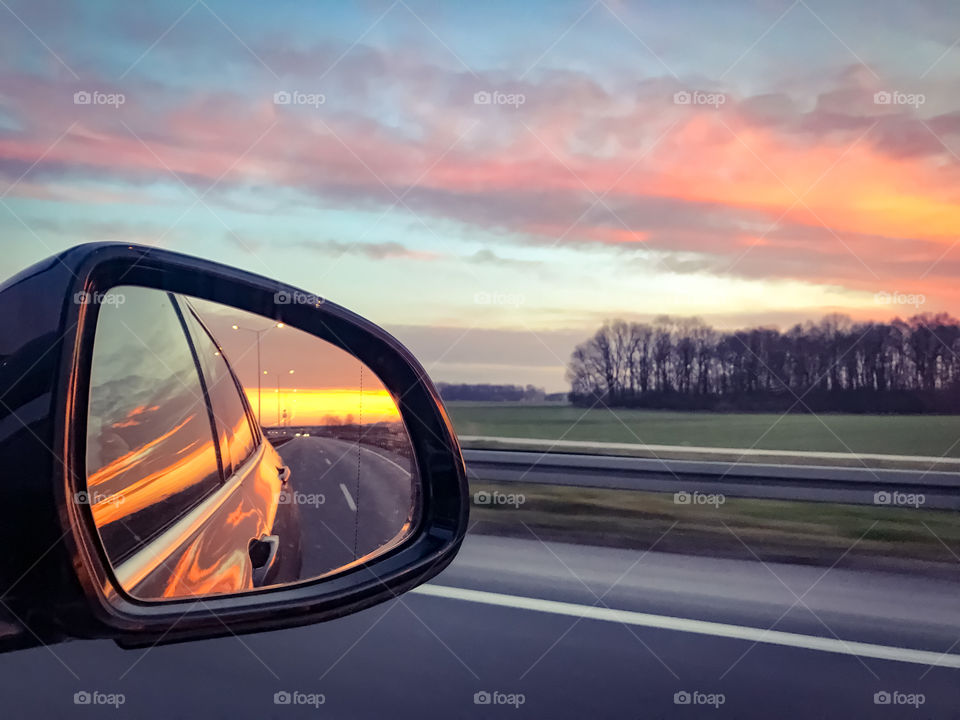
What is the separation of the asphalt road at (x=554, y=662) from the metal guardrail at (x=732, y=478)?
211cm

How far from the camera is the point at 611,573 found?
6.28 metres

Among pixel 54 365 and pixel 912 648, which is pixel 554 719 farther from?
pixel 54 365

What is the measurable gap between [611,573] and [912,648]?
218cm

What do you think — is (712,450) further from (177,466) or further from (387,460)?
(177,466)

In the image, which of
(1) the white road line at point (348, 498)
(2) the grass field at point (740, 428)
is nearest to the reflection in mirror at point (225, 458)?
(1) the white road line at point (348, 498)

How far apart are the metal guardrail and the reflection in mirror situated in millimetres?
6957

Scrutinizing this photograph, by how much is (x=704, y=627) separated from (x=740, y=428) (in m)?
22.2

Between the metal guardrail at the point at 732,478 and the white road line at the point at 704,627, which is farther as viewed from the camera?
the metal guardrail at the point at 732,478

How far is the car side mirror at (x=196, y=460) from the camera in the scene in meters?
1.09

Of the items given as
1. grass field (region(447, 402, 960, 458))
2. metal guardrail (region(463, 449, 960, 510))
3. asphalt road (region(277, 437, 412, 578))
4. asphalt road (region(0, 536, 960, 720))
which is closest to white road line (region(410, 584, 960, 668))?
asphalt road (region(0, 536, 960, 720))

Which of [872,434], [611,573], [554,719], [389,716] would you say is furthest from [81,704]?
[872,434]

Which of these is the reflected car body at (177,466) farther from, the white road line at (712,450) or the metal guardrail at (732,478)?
the white road line at (712,450)

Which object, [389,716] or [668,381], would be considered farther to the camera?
[668,381]

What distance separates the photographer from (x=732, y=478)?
867cm
